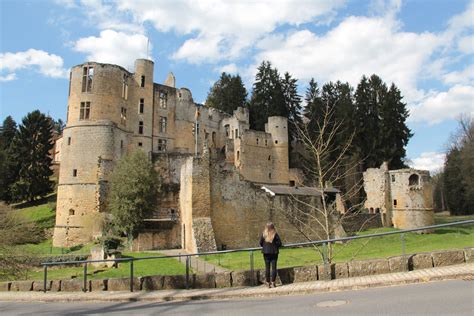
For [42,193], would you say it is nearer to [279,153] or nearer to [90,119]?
[90,119]

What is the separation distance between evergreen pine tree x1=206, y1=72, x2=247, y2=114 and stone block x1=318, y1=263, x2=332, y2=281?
56.3 metres

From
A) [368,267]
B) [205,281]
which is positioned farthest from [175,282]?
[368,267]

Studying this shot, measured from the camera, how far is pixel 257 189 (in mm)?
30516

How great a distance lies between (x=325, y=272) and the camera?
9922 millimetres

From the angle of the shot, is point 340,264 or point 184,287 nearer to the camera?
point 340,264

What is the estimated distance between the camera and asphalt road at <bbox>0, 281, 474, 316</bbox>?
6.52 meters

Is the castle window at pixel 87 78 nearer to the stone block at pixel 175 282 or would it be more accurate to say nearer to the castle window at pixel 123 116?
the castle window at pixel 123 116

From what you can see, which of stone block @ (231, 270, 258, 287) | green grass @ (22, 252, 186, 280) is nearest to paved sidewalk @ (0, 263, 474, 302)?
stone block @ (231, 270, 258, 287)

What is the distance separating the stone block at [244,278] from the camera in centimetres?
1027

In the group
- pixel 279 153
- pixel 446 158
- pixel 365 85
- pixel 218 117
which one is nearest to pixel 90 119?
pixel 218 117

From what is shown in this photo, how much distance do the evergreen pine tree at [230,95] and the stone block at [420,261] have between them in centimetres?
5706

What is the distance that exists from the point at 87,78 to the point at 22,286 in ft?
105

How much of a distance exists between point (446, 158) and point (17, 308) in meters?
64.2

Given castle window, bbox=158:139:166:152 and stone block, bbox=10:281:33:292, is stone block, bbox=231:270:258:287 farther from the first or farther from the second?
castle window, bbox=158:139:166:152
